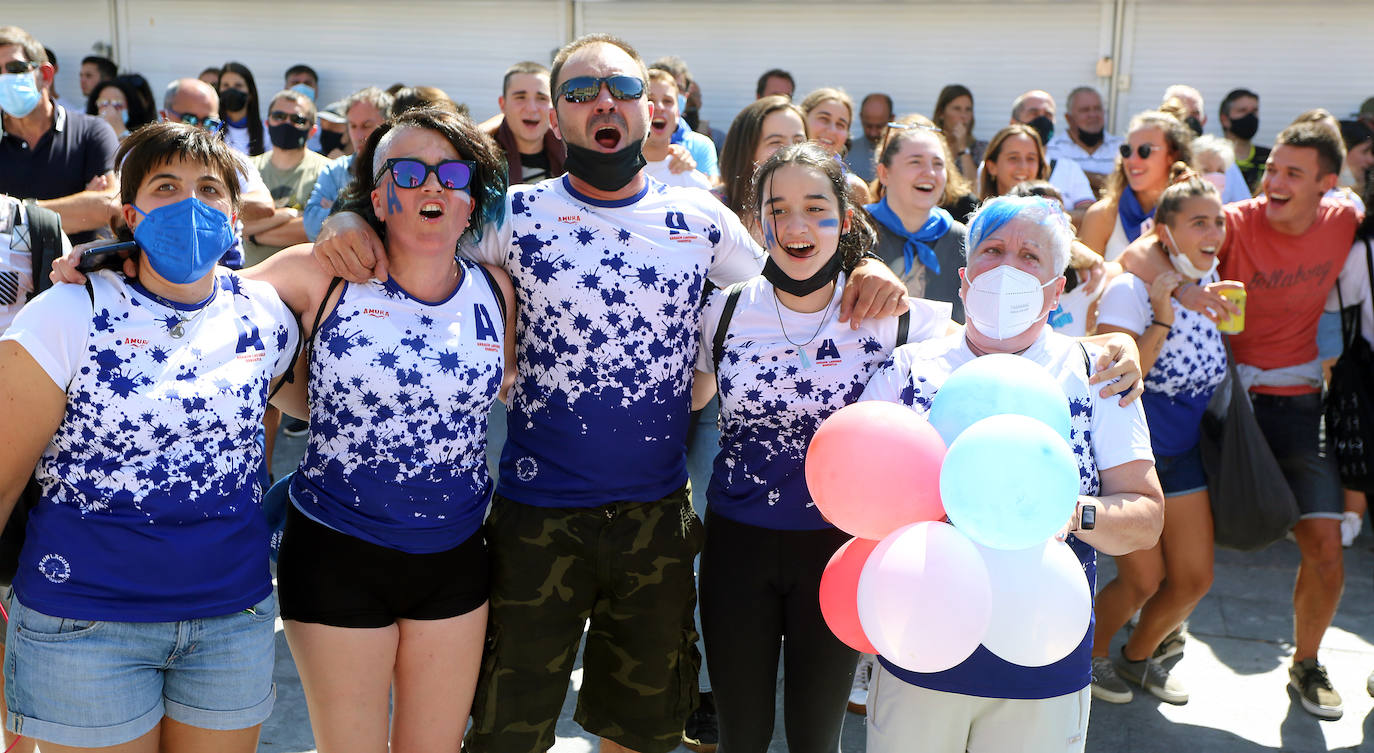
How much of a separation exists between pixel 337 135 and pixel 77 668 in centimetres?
702

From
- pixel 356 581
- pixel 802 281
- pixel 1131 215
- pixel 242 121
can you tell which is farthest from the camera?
pixel 242 121

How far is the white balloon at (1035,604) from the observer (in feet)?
6.81

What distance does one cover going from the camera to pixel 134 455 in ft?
7.68

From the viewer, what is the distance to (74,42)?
1280 cm

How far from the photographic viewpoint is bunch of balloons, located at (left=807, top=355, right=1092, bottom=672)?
6.69 ft

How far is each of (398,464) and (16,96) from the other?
3301mm

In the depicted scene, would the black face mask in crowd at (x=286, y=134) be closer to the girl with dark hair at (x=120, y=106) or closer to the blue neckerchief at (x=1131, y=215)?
the girl with dark hair at (x=120, y=106)

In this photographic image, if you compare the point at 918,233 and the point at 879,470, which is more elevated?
the point at 918,233

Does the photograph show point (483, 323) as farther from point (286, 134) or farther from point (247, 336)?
point (286, 134)

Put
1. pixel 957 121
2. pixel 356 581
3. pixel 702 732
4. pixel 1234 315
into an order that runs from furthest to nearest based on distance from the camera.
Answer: pixel 957 121, pixel 1234 315, pixel 702 732, pixel 356 581

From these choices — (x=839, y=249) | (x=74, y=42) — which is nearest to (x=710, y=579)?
(x=839, y=249)

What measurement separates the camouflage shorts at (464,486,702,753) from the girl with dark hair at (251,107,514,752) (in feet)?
0.37

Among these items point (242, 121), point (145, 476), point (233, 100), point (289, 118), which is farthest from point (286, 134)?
point (145, 476)

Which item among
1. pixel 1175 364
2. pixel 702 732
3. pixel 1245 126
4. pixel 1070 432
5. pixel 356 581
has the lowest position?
pixel 702 732
